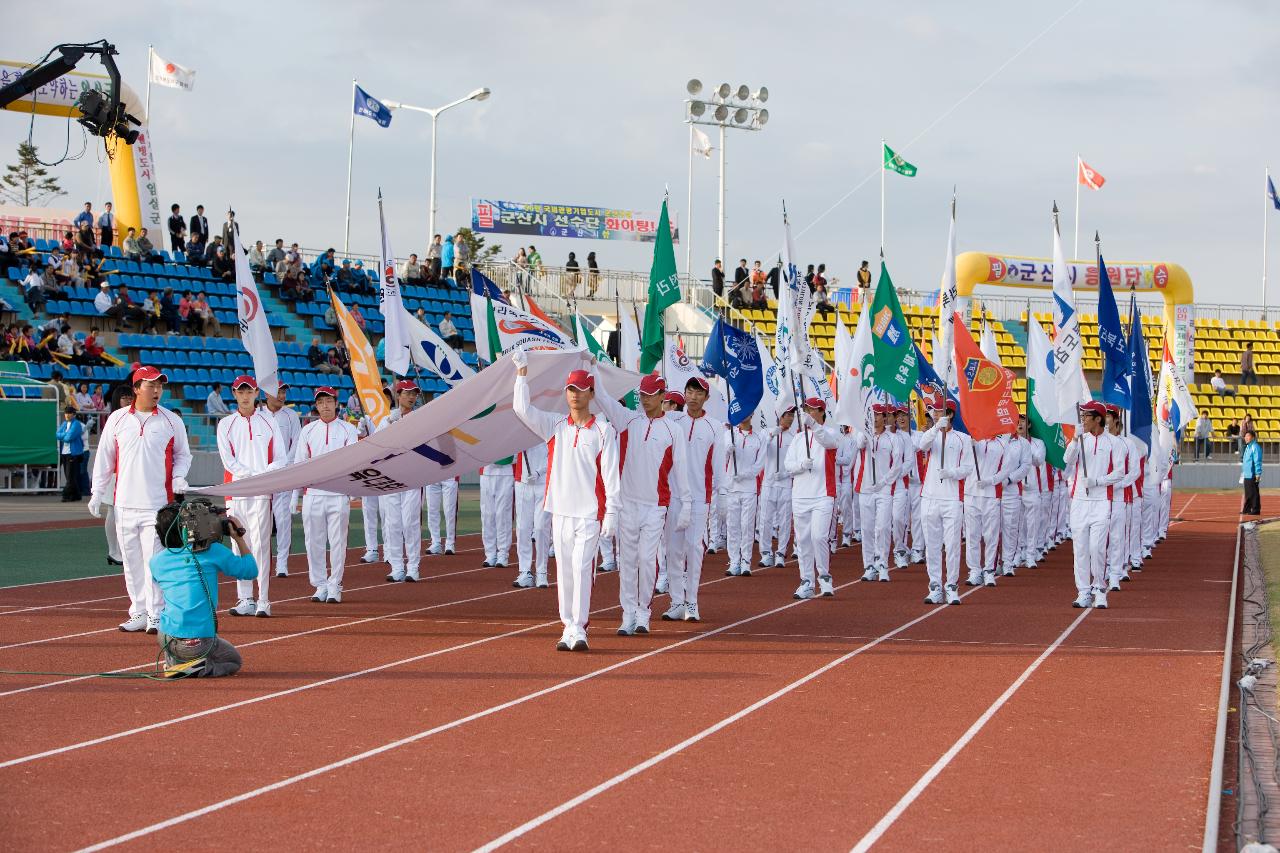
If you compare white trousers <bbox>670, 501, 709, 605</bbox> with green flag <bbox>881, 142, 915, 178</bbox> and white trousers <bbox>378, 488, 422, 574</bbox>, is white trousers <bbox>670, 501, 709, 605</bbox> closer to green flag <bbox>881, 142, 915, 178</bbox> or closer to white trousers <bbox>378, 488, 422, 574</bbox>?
white trousers <bbox>378, 488, 422, 574</bbox>

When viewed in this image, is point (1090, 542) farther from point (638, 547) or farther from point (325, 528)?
point (325, 528)

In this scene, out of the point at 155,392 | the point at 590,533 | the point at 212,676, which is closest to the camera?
the point at 212,676

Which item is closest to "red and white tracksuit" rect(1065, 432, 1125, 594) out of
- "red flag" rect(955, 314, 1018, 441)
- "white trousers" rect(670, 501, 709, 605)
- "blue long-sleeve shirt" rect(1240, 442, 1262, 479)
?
"red flag" rect(955, 314, 1018, 441)

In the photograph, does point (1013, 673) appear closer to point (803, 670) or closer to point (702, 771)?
point (803, 670)

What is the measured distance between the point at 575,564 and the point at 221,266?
23.8 m

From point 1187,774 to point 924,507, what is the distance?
8.08 m

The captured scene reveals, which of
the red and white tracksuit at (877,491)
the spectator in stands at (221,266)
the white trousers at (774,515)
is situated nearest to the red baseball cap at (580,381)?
the red and white tracksuit at (877,491)

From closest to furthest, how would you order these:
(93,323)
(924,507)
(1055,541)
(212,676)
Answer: (212,676)
(924,507)
(1055,541)
(93,323)

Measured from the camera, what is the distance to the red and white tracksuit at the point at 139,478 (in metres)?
11.6

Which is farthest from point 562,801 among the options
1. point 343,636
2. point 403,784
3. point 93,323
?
point 93,323

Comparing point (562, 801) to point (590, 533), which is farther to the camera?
point (590, 533)

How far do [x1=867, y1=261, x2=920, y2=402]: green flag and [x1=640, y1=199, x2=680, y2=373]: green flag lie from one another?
401cm

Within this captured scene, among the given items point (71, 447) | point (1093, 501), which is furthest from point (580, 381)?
point (71, 447)

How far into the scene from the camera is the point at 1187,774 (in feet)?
23.1
